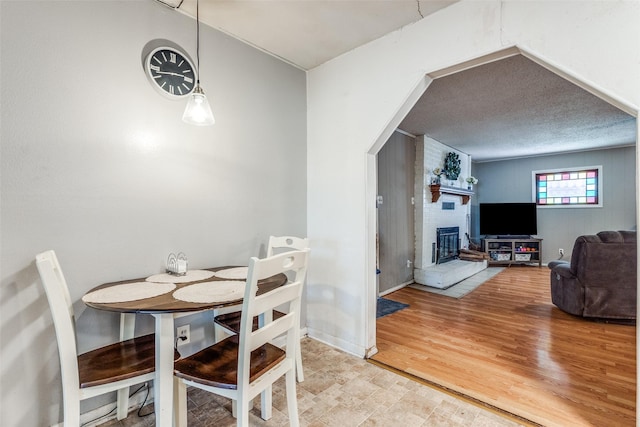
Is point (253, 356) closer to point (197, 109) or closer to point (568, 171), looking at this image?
point (197, 109)

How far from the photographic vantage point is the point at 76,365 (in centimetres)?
124

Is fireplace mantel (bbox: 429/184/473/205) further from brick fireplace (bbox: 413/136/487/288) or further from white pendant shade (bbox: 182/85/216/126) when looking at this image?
white pendant shade (bbox: 182/85/216/126)

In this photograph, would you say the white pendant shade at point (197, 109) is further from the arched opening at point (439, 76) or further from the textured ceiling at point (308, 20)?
the arched opening at point (439, 76)

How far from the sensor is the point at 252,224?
2.38 metres

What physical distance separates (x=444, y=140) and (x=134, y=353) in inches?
210

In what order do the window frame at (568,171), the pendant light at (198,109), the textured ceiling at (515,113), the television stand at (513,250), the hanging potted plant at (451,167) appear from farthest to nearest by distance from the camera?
1. the television stand at (513,250)
2. the window frame at (568,171)
3. the hanging potted plant at (451,167)
4. the textured ceiling at (515,113)
5. the pendant light at (198,109)

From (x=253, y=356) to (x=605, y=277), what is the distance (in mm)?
3730

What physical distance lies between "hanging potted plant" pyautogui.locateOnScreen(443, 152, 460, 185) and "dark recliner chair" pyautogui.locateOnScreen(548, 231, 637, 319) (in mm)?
2530

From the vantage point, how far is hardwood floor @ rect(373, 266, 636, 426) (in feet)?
5.99

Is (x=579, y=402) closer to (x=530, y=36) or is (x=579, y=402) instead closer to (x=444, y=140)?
(x=530, y=36)

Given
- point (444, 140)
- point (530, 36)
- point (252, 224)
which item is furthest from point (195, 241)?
point (444, 140)

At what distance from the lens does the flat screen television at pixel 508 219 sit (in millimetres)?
6395

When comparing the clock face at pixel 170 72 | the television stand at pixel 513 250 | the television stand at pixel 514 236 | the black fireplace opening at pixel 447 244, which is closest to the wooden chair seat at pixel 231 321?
the clock face at pixel 170 72

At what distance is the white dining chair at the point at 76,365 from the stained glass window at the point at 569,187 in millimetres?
7759
